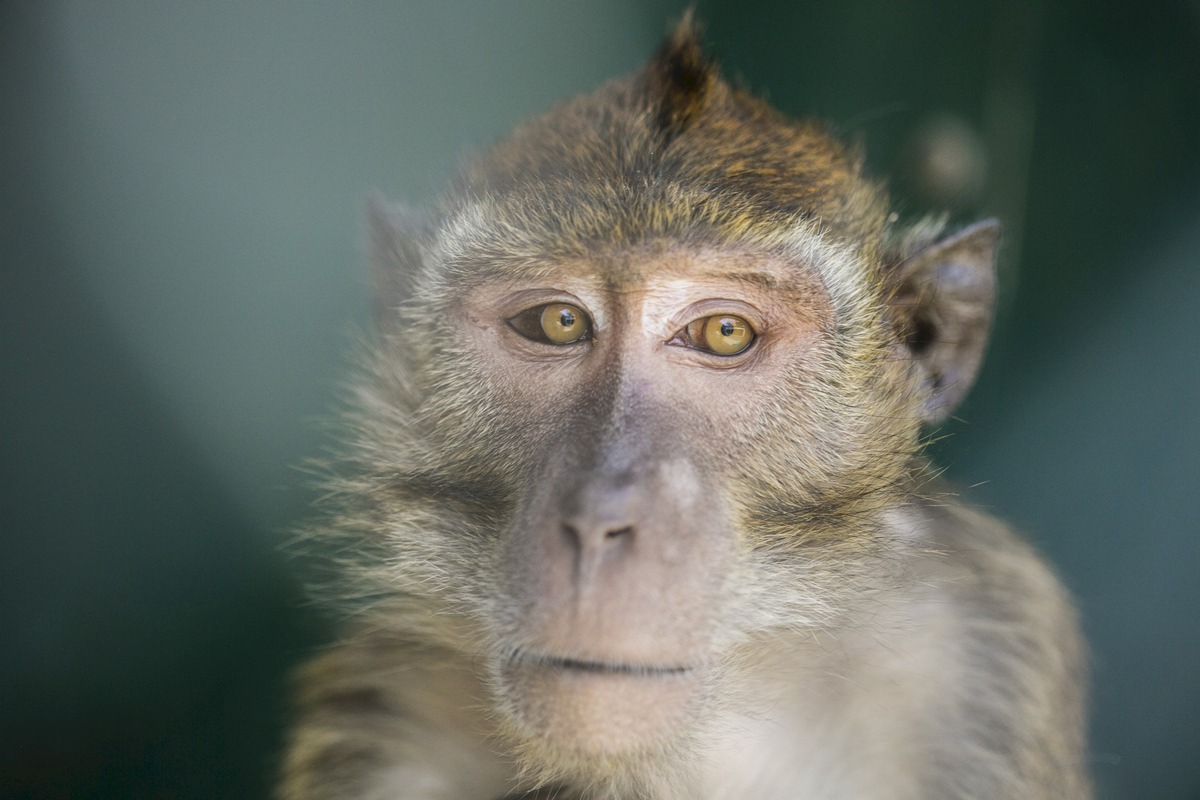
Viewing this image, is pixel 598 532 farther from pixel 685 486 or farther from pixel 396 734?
pixel 396 734

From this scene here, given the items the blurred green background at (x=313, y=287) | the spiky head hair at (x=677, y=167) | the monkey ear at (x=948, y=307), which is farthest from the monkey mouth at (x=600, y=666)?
the blurred green background at (x=313, y=287)

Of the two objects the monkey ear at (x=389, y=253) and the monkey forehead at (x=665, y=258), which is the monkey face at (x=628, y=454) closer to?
the monkey forehead at (x=665, y=258)

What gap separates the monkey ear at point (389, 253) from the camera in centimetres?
216

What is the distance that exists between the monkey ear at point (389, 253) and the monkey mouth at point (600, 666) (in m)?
0.94

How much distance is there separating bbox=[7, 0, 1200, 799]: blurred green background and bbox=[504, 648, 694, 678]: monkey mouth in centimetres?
103

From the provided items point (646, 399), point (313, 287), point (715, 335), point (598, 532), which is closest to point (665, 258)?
point (715, 335)

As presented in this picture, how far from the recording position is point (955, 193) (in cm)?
312

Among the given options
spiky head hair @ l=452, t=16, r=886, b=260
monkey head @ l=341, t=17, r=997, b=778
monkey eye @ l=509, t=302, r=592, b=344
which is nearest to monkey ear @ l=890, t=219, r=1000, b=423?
monkey head @ l=341, t=17, r=997, b=778

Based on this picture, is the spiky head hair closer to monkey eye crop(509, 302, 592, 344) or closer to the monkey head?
the monkey head

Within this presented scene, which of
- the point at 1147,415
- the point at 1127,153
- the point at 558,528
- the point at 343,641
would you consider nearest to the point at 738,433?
the point at 558,528

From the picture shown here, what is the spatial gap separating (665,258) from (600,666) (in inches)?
28.6

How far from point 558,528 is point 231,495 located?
1.62 meters

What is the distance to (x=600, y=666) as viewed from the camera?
4.79ft

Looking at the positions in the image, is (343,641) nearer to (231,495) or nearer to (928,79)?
(231,495)
